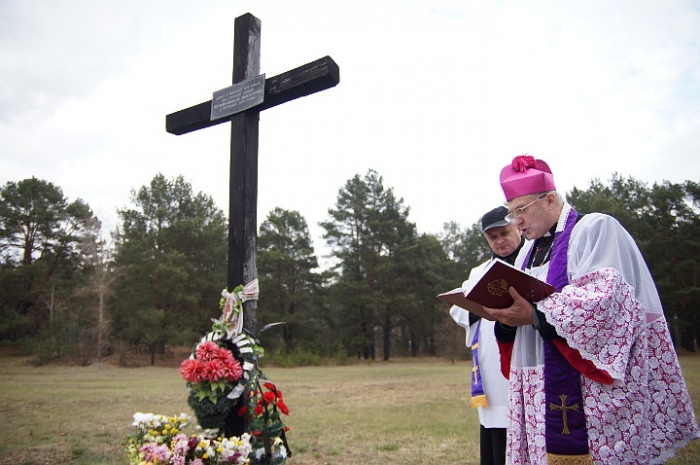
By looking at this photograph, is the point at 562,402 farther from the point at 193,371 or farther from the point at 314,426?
the point at 314,426

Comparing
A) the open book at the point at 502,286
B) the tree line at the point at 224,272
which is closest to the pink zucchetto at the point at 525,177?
the open book at the point at 502,286

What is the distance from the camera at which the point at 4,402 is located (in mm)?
9906

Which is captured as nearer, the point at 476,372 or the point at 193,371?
the point at 476,372

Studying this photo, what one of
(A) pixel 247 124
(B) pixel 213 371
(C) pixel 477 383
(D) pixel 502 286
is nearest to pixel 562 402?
(D) pixel 502 286

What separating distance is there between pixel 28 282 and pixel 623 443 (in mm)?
37639

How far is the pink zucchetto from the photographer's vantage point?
2264mm

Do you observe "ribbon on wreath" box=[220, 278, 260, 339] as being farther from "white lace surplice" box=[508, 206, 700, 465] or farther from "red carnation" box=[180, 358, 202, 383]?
"white lace surplice" box=[508, 206, 700, 465]

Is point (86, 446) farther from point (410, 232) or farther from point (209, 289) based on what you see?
point (410, 232)

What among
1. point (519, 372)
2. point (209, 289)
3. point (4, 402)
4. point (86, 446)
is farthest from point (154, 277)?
point (519, 372)

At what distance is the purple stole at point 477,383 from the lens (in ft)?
10.3

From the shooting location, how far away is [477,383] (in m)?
3.24

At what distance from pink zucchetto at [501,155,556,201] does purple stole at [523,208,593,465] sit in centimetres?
35

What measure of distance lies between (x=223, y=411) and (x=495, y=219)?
244cm

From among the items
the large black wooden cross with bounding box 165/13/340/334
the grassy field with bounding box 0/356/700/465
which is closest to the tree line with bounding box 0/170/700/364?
the grassy field with bounding box 0/356/700/465
